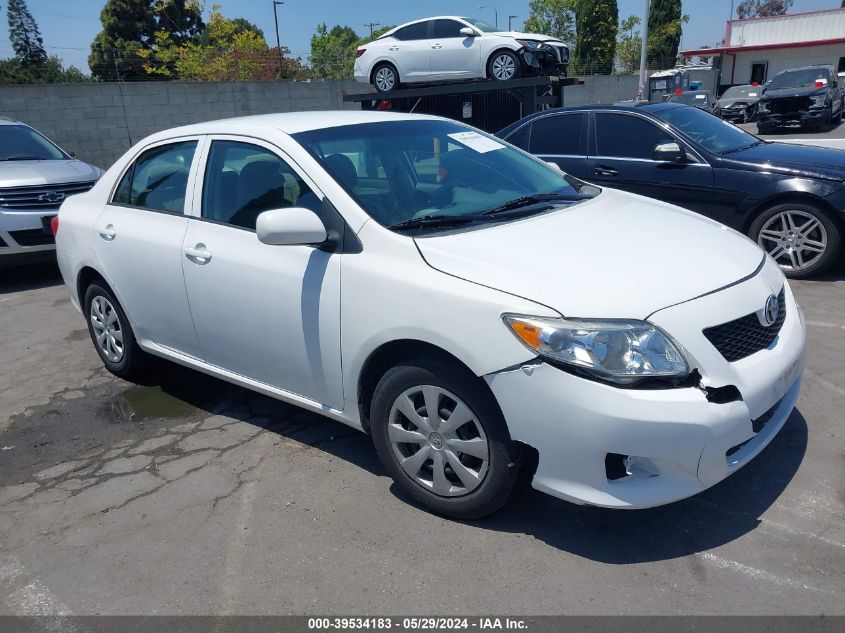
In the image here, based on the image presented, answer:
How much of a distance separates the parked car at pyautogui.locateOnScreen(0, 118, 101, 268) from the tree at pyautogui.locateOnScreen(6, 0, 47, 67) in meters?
50.1

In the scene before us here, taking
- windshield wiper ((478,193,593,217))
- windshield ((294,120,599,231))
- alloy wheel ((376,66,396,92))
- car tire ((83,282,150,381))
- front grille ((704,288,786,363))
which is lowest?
car tire ((83,282,150,381))

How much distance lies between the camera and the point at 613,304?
2631 millimetres

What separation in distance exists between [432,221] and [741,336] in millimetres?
1403

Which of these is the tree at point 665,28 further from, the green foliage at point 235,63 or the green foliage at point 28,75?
the green foliage at point 28,75

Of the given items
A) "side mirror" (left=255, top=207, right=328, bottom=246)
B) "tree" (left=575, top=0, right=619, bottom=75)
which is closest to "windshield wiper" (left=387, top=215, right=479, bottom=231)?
"side mirror" (left=255, top=207, right=328, bottom=246)

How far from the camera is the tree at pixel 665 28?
49.9m

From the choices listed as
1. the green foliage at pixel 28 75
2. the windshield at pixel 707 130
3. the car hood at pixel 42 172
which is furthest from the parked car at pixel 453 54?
the green foliage at pixel 28 75

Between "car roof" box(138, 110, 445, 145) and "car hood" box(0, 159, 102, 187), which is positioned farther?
"car hood" box(0, 159, 102, 187)

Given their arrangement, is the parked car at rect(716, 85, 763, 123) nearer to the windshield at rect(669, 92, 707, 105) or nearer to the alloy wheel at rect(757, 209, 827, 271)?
the windshield at rect(669, 92, 707, 105)

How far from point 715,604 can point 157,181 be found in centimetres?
377

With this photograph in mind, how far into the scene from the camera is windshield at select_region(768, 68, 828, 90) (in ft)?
71.6

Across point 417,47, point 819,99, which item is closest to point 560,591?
point 417,47

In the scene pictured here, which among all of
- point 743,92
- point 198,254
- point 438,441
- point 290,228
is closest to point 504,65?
point 198,254
